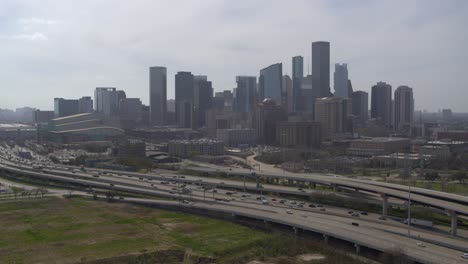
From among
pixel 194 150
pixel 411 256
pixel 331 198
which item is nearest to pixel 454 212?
pixel 411 256

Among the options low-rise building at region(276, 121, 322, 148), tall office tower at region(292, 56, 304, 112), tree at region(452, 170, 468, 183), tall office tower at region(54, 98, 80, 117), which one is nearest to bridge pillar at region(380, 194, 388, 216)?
tree at region(452, 170, 468, 183)

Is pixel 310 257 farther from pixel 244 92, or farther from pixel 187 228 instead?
pixel 244 92

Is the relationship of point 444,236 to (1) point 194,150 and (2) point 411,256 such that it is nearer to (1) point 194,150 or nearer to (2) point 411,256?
(2) point 411,256

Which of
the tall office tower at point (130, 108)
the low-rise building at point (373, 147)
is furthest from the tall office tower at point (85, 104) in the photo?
the low-rise building at point (373, 147)

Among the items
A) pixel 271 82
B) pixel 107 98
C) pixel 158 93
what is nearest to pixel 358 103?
pixel 271 82

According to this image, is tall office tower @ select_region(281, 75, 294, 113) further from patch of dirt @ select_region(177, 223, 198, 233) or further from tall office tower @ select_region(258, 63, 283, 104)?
patch of dirt @ select_region(177, 223, 198, 233)
